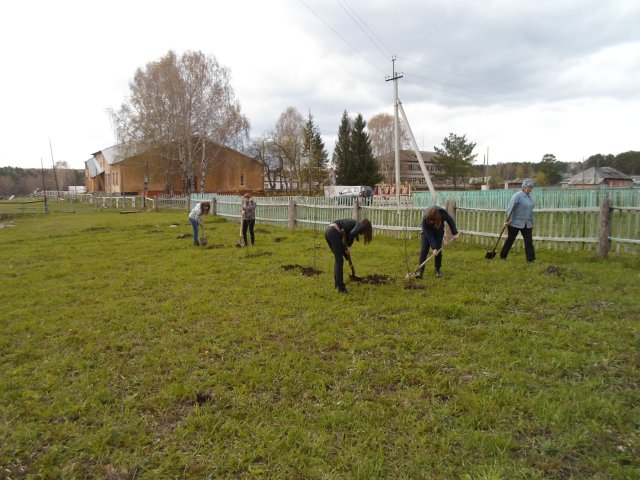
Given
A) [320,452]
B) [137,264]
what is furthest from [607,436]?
[137,264]

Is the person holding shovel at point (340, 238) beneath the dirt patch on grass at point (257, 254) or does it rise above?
above

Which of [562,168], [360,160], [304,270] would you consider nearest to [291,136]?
[360,160]

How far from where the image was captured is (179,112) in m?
32.3

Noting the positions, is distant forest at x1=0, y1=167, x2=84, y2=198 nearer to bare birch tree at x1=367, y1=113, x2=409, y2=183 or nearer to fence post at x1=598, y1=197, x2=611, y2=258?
bare birch tree at x1=367, y1=113, x2=409, y2=183

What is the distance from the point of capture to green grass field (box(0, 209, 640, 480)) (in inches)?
103

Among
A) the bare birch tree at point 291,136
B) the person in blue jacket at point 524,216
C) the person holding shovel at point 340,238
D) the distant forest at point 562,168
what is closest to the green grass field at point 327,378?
the person holding shovel at point 340,238

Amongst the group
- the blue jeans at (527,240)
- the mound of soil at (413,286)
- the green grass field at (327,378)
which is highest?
the blue jeans at (527,240)

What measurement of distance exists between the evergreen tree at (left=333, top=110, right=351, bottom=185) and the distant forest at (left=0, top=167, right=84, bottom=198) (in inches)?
2705

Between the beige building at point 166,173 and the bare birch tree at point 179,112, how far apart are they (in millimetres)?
1534

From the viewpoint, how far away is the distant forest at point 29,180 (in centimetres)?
9170

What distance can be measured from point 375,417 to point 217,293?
13.4 ft

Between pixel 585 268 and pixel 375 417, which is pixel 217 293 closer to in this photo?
pixel 375 417

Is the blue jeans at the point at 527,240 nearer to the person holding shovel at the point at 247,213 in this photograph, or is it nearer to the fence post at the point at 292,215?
the person holding shovel at the point at 247,213

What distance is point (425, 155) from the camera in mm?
88562
